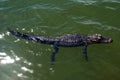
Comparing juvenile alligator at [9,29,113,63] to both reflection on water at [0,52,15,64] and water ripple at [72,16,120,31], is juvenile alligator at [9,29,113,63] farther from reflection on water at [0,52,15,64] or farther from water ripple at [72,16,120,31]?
reflection on water at [0,52,15,64]

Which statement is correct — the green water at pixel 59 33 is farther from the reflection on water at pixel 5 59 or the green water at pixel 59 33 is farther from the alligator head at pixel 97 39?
the alligator head at pixel 97 39

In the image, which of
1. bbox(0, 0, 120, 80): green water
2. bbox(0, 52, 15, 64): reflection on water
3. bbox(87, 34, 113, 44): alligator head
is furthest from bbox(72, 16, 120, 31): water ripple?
bbox(0, 52, 15, 64): reflection on water

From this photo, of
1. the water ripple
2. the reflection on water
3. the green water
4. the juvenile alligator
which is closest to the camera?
the green water

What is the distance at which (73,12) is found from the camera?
1528 cm

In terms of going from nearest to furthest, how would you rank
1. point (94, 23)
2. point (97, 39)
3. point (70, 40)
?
1. point (70, 40)
2. point (97, 39)
3. point (94, 23)

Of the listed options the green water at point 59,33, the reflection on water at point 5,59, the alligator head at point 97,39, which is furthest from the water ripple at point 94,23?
the reflection on water at point 5,59

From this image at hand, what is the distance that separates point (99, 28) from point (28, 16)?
13.5ft

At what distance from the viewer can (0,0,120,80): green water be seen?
38.2ft

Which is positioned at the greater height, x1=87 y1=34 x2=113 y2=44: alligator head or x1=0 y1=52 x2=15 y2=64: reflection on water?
x1=87 y1=34 x2=113 y2=44: alligator head

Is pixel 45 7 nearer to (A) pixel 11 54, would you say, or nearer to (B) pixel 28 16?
(B) pixel 28 16

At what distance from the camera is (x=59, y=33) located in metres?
13.8

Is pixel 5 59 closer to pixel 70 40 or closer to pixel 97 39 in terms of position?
pixel 70 40

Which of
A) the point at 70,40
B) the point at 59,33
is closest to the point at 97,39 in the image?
the point at 70,40

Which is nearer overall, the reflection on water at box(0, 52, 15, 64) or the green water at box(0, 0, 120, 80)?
the green water at box(0, 0, 120, 80)
